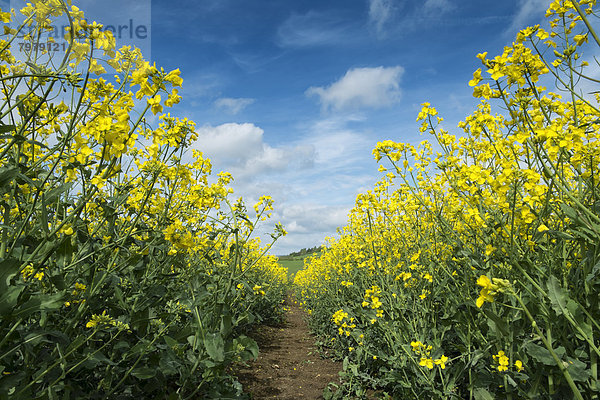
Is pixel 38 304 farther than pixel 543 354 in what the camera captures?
No

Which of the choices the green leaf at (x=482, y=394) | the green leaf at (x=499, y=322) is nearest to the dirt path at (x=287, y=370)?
the green leaf at (x=482, y=394)

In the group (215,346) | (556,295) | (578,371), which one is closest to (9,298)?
(215,346)

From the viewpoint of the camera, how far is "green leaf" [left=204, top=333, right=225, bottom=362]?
2.00 metres

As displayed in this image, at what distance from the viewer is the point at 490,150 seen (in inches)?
95.0

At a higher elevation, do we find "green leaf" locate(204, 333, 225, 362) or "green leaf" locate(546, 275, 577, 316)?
"green leaf" locate(546, 275, 577, 316)

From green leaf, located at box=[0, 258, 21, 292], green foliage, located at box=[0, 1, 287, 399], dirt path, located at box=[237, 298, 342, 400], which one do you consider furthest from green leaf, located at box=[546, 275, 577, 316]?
dirt path, located at box=[237, 298, 342, 400]

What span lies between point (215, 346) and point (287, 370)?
13.6 feet

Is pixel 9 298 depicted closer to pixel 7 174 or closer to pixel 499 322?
pixel 7 174

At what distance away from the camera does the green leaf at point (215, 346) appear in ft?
6.55

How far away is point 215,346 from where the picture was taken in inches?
79.9

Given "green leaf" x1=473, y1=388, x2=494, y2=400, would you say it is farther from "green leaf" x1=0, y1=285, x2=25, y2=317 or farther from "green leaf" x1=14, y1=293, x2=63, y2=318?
"green leaf" x1=0, y1=285, x2=25, y2=317

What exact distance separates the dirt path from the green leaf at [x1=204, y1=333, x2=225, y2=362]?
8.84ft

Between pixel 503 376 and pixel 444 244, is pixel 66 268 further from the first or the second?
pixel 444 244

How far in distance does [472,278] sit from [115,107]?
289cm
